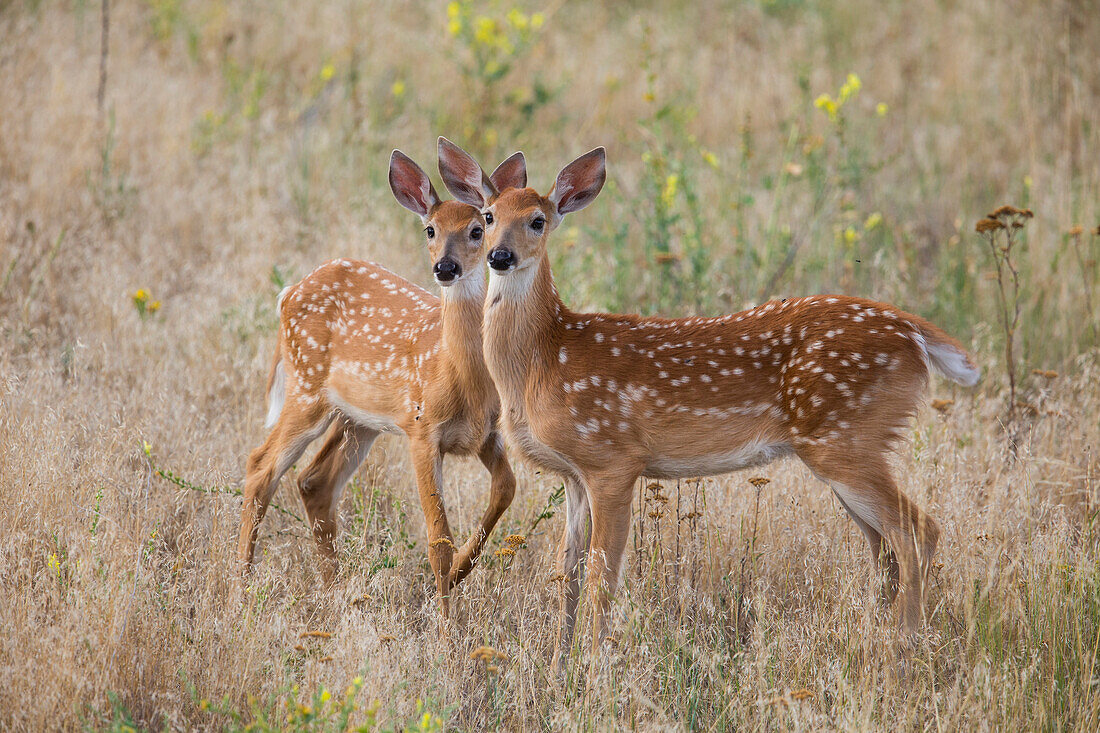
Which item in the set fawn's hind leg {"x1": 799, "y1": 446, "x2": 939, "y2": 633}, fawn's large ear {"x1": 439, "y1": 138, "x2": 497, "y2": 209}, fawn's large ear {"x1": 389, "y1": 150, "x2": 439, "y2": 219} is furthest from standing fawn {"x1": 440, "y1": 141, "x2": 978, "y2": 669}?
fawn's large ear {"x1": 389, "y1": 150, "x2": 439, "y2": 219}

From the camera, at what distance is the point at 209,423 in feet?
18.7

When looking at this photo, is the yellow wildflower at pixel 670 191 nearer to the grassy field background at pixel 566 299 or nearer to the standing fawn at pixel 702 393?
the grassy field background at pixel 566 299

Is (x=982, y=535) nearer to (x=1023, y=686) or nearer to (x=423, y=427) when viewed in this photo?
(x=1023, y=686)

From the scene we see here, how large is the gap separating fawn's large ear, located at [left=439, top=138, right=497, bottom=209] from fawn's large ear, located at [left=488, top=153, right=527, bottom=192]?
13 centimetres

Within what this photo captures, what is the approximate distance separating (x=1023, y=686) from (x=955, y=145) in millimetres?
6712

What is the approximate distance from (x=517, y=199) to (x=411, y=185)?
0.81m

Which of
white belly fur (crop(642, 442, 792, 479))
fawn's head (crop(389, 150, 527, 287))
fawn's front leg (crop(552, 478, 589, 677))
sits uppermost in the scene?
fawn's head (crop(389, 150, 527, 287))

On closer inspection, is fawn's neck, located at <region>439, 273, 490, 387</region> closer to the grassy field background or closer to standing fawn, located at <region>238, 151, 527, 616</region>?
standing fawn, located at <region>238, 151, 527, 616</region>

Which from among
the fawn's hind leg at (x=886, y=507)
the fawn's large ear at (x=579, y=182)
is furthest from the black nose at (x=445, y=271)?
the fawn's hind leg at (x=886, y=507)

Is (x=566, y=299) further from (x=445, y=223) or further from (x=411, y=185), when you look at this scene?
(x=445, y=223)

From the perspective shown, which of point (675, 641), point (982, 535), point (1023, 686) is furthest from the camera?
point (982, 535)

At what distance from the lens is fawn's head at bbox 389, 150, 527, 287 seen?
4.64 meters

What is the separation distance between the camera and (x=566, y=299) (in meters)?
6.59

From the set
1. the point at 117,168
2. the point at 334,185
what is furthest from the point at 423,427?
the point at 117,168
